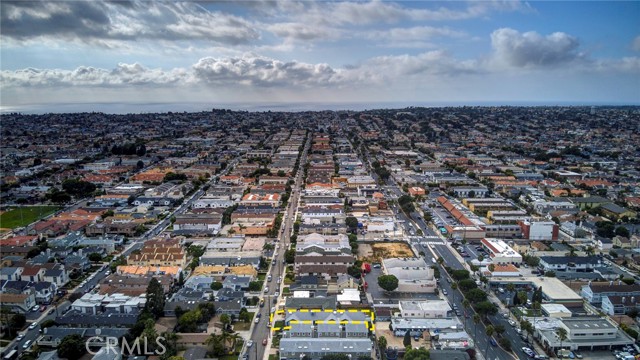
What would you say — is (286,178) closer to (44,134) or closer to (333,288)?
(333,288)

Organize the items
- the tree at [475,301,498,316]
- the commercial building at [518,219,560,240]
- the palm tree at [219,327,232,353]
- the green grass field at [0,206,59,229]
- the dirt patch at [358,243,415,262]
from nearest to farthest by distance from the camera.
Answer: the palm tree at [219,327,232,353] → the tree at [475,301,498,316] → the dirt patch at [358,243,415,262] → the commercial building at [518,219,560,240] → the green grass field at [0,206,59,229]

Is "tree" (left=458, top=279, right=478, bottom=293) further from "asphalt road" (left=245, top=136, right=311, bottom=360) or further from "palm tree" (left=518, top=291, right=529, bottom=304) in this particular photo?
"asphalt road" (left=245, top=136, right=311, bottom=360)

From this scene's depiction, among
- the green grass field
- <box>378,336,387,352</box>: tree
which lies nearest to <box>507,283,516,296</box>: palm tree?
<box>378,336,387,352</box>: tree

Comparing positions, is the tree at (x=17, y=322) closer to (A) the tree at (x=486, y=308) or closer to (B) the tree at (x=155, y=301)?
(B) the tree at (x=155, y=301)

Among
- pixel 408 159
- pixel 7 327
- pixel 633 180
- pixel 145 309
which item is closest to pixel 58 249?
pixel 7 327

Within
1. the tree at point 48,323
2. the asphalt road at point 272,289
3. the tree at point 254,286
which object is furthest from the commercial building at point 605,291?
the tree at point 48,323

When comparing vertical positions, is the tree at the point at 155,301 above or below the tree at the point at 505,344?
above
